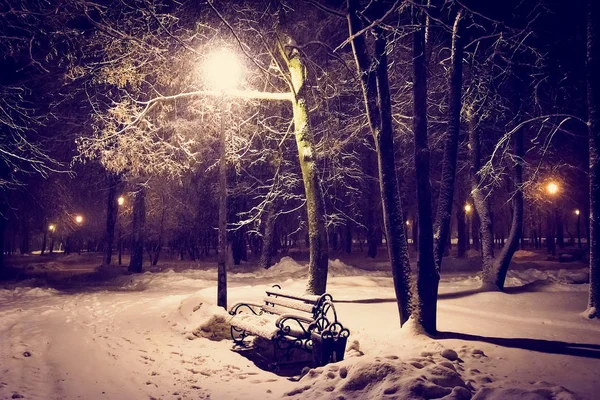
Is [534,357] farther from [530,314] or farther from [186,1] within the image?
[186,1]

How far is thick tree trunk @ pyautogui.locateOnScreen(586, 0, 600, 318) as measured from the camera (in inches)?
375

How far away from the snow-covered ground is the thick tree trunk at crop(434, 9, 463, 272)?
1.84 m

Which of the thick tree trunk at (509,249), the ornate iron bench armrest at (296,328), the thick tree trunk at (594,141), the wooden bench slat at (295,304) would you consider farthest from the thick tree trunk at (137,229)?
the thick tree trunk at (594,141)

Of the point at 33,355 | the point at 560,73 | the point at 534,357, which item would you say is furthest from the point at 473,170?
the point at 33,355

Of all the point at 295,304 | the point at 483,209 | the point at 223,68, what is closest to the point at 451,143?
the point at 295,304

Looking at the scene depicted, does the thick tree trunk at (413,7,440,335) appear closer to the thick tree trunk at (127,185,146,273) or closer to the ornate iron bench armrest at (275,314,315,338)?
the ornate iron bench armrest at (275,314,315,338)

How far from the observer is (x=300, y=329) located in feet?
25.8

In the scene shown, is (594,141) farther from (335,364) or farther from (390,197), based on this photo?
(335,364)

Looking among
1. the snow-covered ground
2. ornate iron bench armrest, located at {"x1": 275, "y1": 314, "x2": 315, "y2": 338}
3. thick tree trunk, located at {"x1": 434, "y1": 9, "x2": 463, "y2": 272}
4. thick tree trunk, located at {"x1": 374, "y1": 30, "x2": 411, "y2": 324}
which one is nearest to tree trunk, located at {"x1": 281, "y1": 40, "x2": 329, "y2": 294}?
the snow-covered ground

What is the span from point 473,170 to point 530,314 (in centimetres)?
597

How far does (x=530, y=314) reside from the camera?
10523 millimetres

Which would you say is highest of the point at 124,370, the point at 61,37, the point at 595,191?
the point at 61,37

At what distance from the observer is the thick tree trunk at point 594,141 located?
9531 mm

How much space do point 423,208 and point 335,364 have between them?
11.1ft
